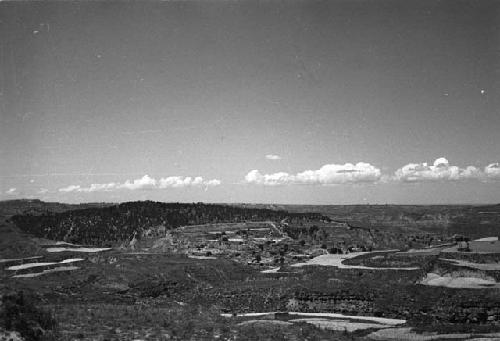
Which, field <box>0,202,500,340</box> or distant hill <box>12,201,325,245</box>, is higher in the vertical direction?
distant hill <box>12,201,325,245</box>

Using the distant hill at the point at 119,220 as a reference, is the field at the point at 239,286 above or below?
below

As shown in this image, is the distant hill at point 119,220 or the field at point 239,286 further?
the distant hill at point 119,220

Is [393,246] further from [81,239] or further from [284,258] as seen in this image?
[81,239]

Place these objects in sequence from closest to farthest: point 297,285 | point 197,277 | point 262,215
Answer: point 297,285
point 197,277
point 262,215

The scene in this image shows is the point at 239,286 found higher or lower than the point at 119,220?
lower

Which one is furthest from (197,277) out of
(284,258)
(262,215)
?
(262,215)

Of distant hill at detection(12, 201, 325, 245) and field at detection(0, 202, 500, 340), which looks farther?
distant hill at detection(12, 201, 325, 245)

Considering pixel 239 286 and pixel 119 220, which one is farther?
pixel 119 220

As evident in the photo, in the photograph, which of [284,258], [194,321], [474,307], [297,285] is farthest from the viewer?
[284,258]
